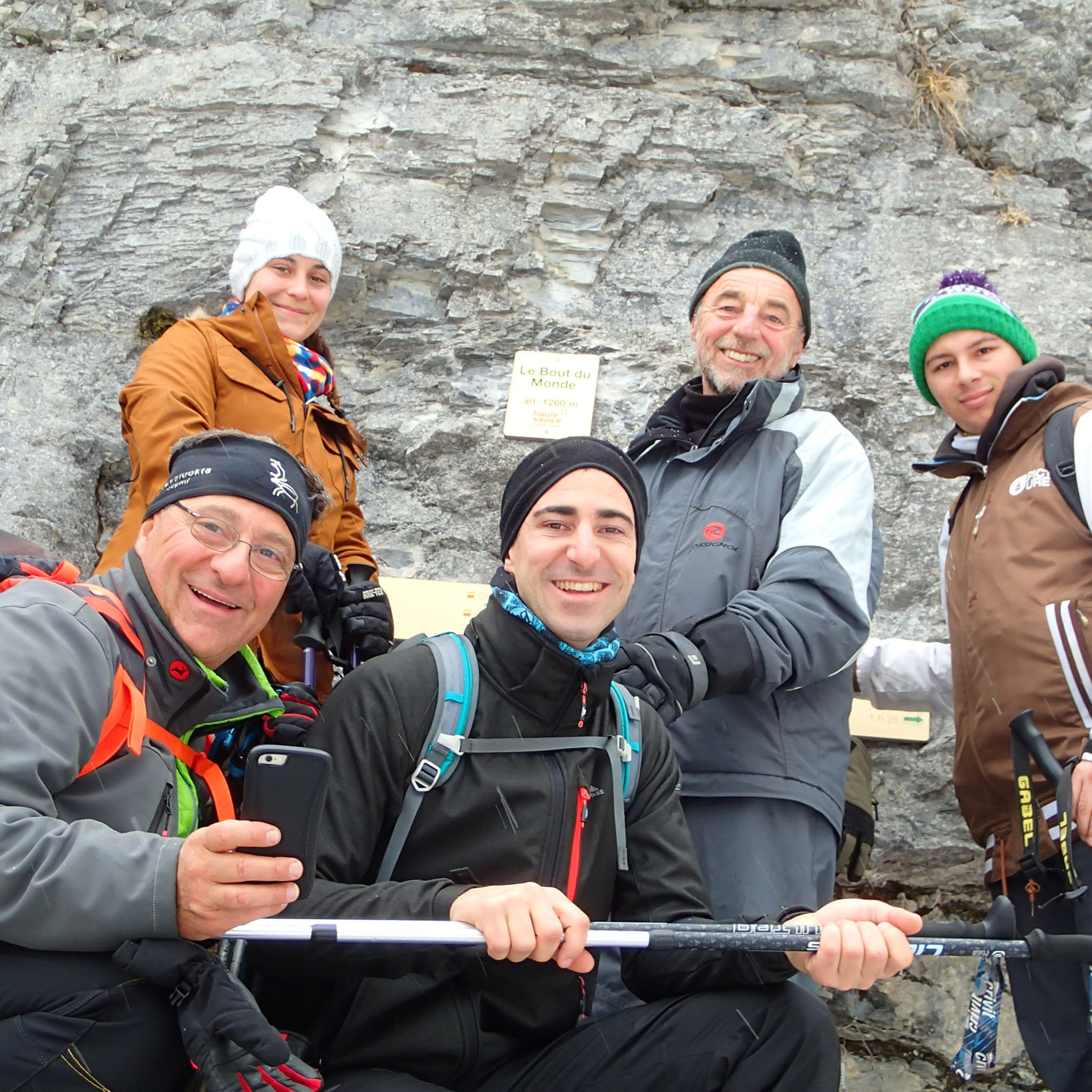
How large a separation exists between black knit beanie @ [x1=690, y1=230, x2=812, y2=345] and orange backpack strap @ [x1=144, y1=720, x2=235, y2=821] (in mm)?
2791

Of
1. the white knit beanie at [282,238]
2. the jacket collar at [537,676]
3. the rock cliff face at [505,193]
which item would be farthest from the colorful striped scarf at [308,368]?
the jacket collar at [537,676]

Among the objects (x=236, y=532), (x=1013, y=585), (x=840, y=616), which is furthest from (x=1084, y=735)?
(x=236, y=532)

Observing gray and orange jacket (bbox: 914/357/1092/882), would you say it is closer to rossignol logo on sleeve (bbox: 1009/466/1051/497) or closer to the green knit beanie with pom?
rossignol logo on sleeve (bbox: 1009/466/1051/497)

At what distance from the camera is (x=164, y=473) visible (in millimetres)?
3730

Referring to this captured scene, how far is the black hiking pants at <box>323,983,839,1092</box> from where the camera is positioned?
2.54 metres

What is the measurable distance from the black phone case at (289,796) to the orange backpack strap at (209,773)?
617mm

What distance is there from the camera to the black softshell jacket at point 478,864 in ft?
8.39

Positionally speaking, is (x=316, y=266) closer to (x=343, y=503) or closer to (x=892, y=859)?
(x=343, y=503)

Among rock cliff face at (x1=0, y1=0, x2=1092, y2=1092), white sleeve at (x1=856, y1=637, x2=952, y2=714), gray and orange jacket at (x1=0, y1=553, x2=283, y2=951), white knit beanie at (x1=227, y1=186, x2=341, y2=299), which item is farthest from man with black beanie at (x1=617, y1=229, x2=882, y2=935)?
rock cliff face at (x1=0, y1=0, x2=1092, y2=1092)

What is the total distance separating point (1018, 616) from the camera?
3.59m

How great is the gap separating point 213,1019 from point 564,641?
1.26 m

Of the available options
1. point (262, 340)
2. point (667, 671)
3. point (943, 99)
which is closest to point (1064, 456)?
point (667, 671)

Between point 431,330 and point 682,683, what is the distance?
3.89 metres

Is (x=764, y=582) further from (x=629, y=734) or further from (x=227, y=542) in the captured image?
(x=227, y=542)
